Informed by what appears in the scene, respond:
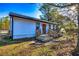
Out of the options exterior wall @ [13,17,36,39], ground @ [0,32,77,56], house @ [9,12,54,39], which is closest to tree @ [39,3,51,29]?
house @ [9,12,54,39]

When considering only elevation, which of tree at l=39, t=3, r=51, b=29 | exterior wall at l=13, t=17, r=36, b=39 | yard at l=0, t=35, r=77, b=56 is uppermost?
tree at l=39, t=3, r=51, b=29

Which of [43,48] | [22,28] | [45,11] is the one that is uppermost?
[45,11]

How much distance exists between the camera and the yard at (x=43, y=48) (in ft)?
9.21

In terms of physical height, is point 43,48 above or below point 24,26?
below

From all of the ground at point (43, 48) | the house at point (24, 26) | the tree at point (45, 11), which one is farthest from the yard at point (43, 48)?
the tree at point (45, 11)

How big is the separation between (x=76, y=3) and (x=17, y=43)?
80cm

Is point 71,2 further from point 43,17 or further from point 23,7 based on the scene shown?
point 23,7

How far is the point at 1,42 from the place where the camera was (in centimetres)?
281

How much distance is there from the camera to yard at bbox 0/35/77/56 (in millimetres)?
2807

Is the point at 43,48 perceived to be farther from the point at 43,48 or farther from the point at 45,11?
the point at 45,11

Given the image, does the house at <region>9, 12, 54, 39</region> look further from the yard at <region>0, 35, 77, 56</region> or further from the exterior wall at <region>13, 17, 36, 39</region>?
the yard at <region>0, 35, 77, 56</region>

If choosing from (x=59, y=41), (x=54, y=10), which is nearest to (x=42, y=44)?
(x=59, y=41)

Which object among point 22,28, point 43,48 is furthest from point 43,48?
point 22,28

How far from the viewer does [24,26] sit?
283cm
